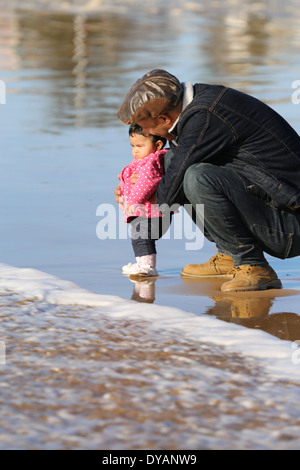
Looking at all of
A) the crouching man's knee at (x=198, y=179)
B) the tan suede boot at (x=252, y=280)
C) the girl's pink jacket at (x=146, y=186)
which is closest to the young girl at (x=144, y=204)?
the girl's pink jacket at (x=146, y=186)

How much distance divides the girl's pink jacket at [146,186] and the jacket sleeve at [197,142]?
0.82 ft

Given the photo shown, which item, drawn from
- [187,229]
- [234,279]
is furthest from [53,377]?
[187,229]

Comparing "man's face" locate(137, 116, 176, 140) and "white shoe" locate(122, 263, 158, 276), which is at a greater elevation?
"man's face" locate(137, 116, 176, 140)

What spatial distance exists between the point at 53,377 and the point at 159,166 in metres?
1.89

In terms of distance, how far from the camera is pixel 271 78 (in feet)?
38.9

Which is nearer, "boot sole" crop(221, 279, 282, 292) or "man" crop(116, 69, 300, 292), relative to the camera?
"man" crop(116, 69, 300, 292)

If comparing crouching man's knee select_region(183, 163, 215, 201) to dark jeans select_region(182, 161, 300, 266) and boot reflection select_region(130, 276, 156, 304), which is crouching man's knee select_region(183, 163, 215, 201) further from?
boot reflection select_region(130, 276, 156, 304)

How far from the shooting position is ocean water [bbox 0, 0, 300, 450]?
2.90 meters

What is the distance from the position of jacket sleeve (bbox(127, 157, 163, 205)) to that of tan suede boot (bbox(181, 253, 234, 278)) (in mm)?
460

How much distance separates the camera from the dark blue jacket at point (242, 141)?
4.38 meters

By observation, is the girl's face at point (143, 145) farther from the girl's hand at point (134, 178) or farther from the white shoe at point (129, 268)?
the white shoe at point (129, 268)

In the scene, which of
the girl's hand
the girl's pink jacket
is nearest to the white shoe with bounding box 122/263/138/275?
the girl's pink jacket

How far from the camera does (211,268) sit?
16.0ft

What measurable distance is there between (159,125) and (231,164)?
425 millimetres
